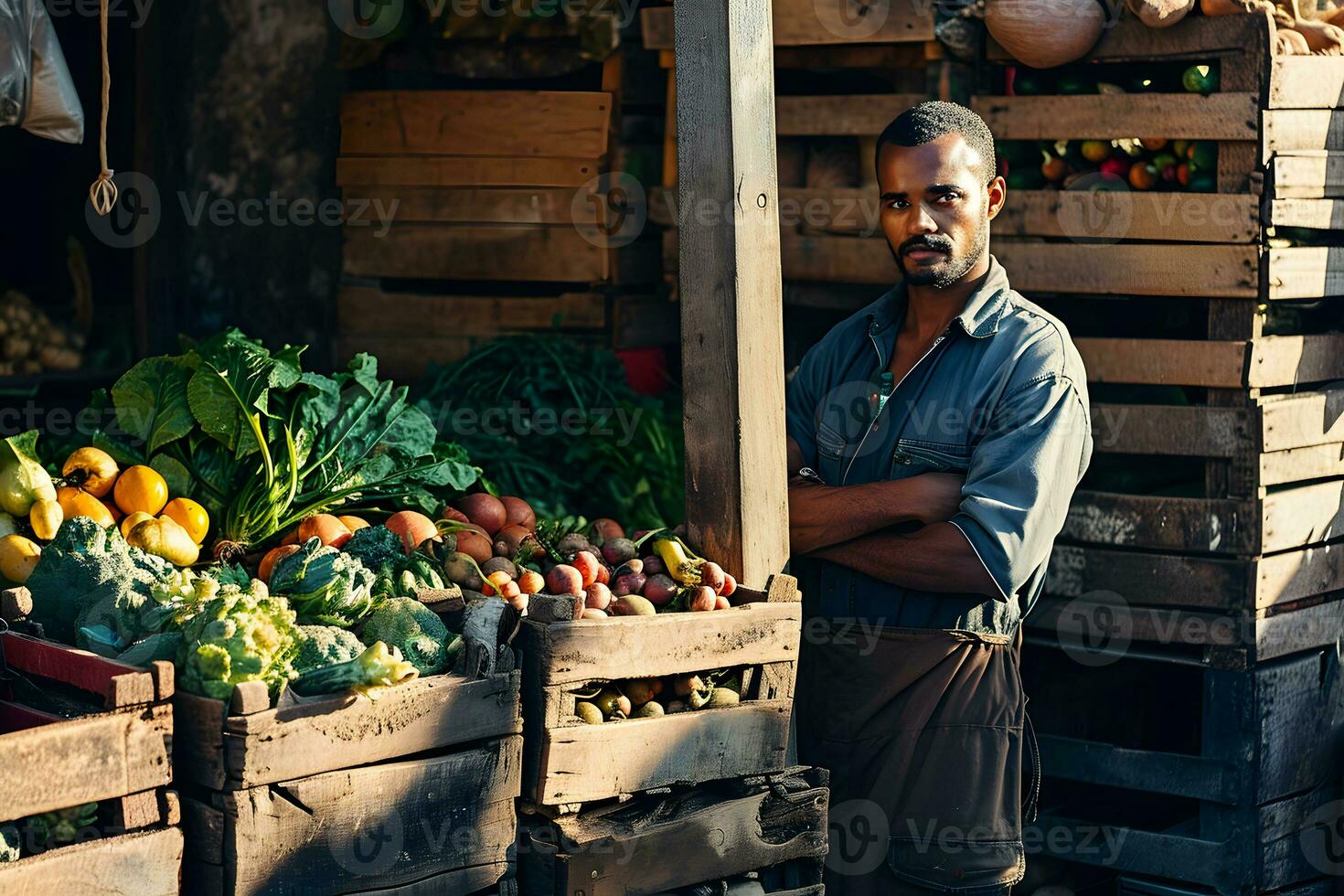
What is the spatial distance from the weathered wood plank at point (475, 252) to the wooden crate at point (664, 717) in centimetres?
261

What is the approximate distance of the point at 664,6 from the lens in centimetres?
559

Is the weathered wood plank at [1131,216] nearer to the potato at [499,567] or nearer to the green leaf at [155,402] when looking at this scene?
the potato at [499,567]

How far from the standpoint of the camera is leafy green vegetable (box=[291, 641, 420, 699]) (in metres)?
3.01

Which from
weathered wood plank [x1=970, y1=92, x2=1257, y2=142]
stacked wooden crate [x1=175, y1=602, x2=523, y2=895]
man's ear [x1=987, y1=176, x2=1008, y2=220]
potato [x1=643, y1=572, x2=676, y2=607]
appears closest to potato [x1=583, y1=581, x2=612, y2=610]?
potato [x1=643, y1=572, x2=676, y2=607]

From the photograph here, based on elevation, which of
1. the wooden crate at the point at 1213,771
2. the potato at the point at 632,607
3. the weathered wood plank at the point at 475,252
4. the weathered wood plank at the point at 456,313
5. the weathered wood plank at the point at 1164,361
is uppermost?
the weathered wood plank at the point at 475,252

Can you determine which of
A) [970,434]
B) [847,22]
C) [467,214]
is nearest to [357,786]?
[970,434]

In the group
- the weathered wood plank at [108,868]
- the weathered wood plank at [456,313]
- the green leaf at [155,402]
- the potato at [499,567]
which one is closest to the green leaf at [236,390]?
the green leaf at [155,402]

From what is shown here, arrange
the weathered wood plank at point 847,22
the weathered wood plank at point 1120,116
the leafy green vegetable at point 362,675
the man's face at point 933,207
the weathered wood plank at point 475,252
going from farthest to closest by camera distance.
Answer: the weathered wood plank at point 475,252 → the weathered wood plank at point 847,22 → the weathered wood plank at point 1120,116 → the man's face at point 933,207 → the leafy green vegetable at point 362,675

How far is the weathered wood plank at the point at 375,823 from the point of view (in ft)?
9.62

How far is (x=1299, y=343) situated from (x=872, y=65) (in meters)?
1.71

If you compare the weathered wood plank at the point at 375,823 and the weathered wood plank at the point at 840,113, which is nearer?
the weathered wood plank at the point at 375,823

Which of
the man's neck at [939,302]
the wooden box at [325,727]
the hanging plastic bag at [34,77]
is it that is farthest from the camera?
the hanging plastic bag at [34,77]

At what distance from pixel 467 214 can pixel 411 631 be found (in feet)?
10.2

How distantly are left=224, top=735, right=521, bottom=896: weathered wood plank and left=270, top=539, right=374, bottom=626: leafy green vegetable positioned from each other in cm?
40
